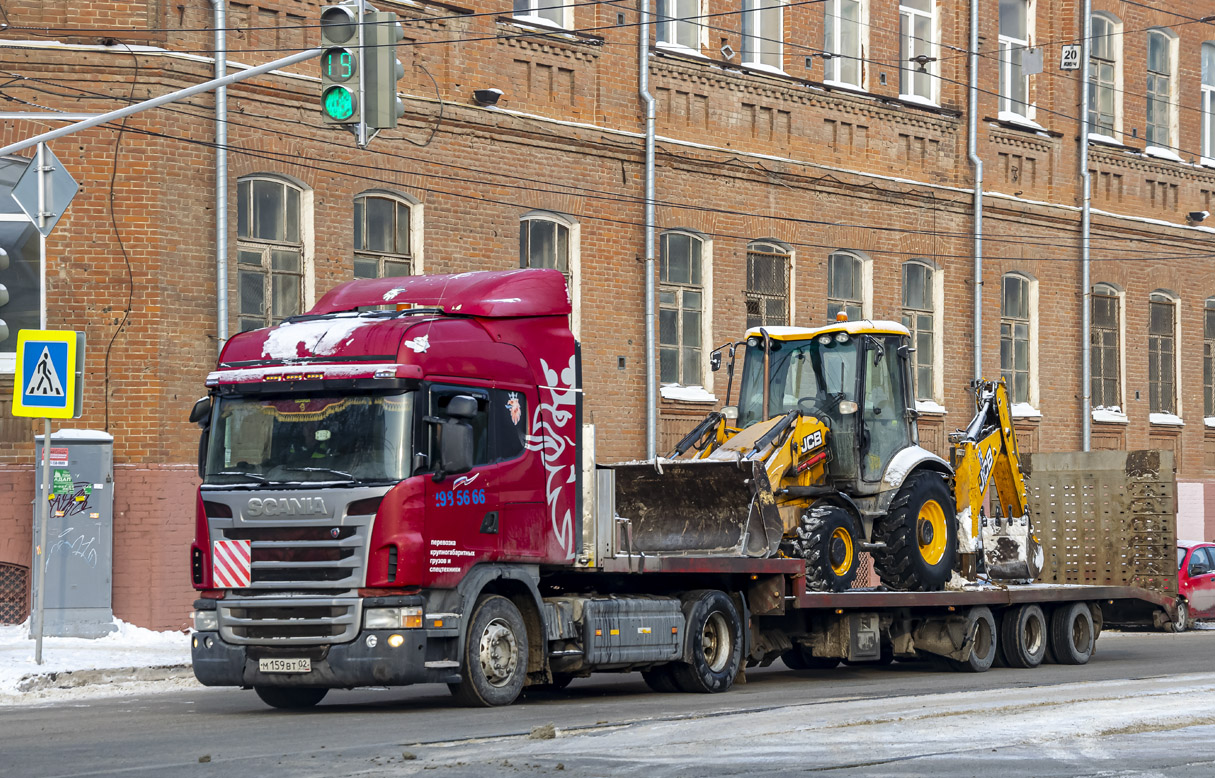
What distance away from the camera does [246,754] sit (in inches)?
428

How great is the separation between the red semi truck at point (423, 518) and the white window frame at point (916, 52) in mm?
16240

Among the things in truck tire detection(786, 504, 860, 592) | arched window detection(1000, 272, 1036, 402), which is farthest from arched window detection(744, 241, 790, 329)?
truck tire detection(786, 504, 860, 592)

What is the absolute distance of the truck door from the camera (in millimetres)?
13312

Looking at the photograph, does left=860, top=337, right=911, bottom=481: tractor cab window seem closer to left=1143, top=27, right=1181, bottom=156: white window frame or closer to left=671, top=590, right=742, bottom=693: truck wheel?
left=671, top=590, right=742, bottom=693: truck wheel

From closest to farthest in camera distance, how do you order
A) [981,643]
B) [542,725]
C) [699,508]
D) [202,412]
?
[542,725]
[202,412]
[699,508]
[981,643]

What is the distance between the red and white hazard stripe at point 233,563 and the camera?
44.2 ft

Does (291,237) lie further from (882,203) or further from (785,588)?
(882,203)

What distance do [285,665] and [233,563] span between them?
0.88 meters

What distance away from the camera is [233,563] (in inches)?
533

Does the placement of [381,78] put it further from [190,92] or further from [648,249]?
[648,249]

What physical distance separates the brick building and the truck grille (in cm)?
737

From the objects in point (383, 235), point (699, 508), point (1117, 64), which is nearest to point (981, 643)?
point (699, 508)

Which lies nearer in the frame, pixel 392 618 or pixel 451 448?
pixel 392 618

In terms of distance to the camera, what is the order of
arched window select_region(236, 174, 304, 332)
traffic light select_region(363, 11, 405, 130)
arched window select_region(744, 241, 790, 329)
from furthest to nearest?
arched window select_region(744, 241, 790, 329) < arched window select_region(236, 174, 304, 332) < traffic light select_region(363, 11, 405, 130)
